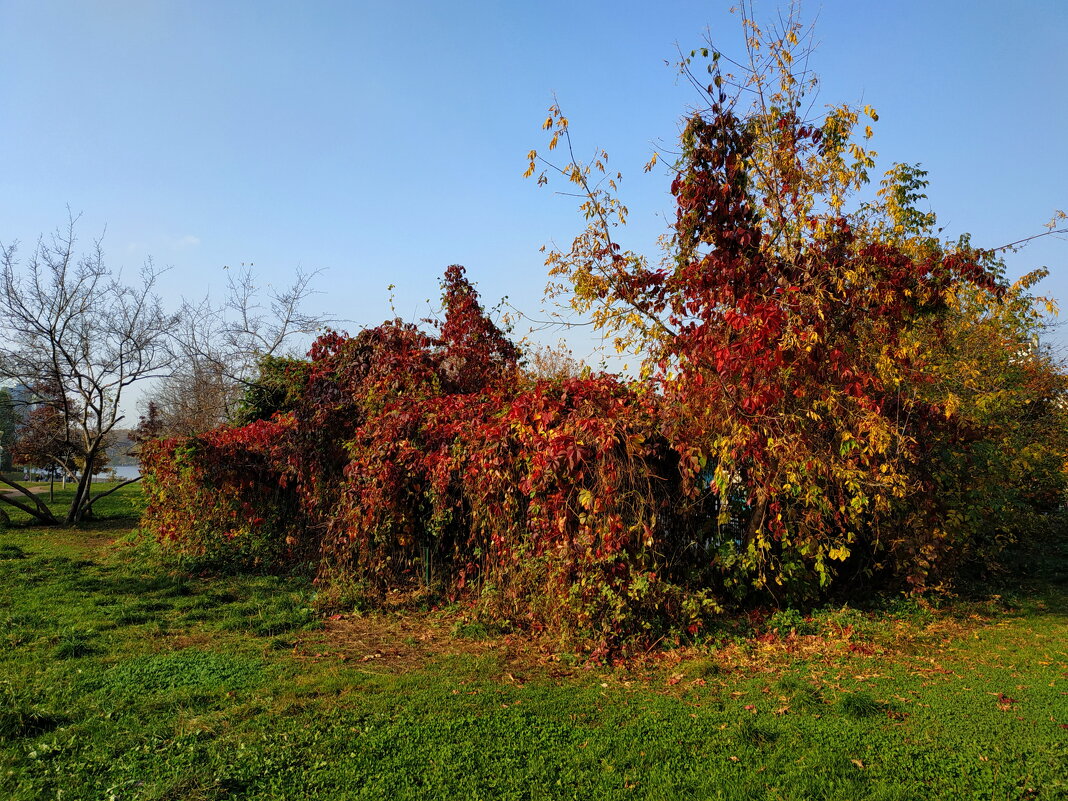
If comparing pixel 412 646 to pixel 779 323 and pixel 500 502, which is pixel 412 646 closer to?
pixel 500 502

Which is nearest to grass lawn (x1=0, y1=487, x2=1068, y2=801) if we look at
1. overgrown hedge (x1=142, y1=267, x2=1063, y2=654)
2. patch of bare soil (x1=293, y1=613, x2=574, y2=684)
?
patch of bare soil (x1=293, y1=613, x2=574, y2=684)

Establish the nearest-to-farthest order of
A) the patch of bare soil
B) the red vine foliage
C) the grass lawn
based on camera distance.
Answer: the grass lawn
the patch of bare soil
the red vine foliage

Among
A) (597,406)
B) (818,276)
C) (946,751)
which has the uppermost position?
(818,276)

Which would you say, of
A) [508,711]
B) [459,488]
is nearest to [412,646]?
[459,488]

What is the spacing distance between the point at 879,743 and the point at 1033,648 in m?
3.27

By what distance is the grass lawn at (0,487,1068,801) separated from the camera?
11.0 feet

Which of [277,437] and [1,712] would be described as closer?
[1,712]

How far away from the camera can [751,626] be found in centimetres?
618

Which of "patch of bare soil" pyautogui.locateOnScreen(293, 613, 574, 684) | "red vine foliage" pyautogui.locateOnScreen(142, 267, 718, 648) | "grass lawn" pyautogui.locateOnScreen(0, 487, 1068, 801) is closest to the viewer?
"grass lawn" pyautogui.locateOnScreen(0, 487, 1068, 801)

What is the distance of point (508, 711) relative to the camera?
168 inches

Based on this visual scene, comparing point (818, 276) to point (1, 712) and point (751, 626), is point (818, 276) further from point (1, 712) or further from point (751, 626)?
point (1, 712)

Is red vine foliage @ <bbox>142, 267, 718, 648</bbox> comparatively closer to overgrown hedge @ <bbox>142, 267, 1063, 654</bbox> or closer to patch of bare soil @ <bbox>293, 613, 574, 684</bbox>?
→ overgrown hedge @ <bbox>142, 267, 1063, 654</bbox>

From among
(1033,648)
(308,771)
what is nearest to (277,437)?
(308,771)

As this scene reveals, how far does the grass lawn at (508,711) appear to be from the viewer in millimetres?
3344
